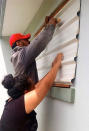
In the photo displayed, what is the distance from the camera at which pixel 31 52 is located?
1612mm

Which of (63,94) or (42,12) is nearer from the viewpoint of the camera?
(63,94)

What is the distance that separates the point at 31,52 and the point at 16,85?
0.99 ft

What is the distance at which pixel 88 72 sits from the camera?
1165 mm

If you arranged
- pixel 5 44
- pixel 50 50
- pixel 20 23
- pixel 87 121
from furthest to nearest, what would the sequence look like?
pixel 5 44 → pixel 20 23 → pixel 50 50 → pixel 87 121

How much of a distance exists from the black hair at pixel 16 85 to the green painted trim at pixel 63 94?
0.75 ft

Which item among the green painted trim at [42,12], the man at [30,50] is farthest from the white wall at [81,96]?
the green painted trim at [42,12]

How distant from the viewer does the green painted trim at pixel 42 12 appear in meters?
1.93

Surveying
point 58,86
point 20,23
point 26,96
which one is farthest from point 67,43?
point 20,23

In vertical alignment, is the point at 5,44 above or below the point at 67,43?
above

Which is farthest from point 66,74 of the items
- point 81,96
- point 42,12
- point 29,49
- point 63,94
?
point 42,12

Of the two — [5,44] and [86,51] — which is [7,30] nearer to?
[5,44]

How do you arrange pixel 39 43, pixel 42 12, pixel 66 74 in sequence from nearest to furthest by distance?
pixel 66 74
pixel 39 43
pixel 42 12

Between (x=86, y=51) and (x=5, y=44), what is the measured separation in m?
2.90

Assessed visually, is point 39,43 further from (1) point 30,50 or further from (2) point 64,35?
(2) point 64,35
